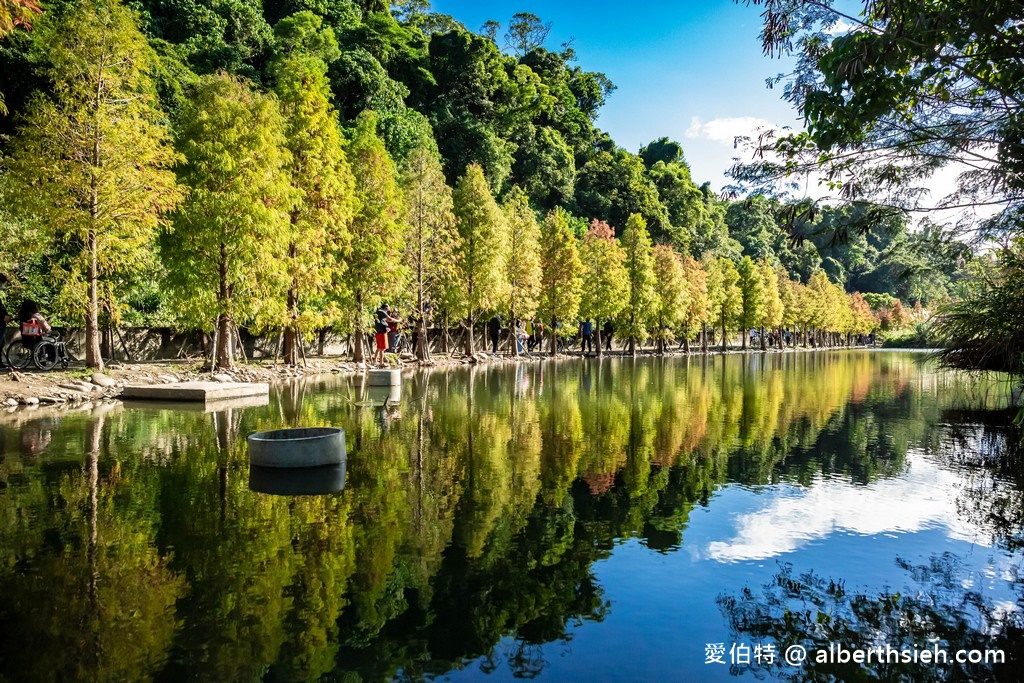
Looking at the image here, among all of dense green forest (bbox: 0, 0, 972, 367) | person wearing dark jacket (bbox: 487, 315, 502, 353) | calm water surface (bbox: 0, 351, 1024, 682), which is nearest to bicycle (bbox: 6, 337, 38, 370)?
dense green forest (bbox: 0, 0, 972, 367)

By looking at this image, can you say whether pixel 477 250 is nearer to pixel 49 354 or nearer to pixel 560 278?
pixel 560 278

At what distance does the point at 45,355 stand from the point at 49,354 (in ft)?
1.07

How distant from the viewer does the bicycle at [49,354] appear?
62.8ft

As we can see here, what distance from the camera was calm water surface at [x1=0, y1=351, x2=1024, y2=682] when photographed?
4.23m

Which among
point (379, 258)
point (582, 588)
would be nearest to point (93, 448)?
point (582, 588)

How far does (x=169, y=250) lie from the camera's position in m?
22.2

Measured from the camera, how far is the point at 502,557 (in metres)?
5.88

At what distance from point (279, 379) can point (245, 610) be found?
20.1 meters

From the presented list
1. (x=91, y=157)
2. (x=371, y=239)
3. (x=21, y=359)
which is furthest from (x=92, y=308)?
(x=371, y=239)

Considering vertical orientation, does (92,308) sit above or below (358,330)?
above

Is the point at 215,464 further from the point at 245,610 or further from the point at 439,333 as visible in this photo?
the point at 439,333

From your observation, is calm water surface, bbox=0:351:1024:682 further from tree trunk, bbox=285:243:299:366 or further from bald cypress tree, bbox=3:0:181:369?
tree trunk, bbox=285:243:299:366

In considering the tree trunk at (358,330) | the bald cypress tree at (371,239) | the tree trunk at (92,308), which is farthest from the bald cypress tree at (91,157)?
the tree trunk at (358,330)

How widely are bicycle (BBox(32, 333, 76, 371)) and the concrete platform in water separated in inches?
130
